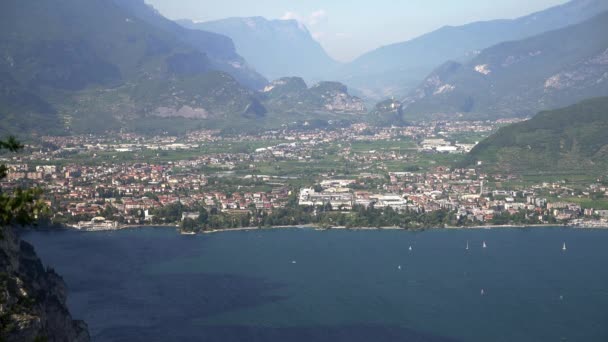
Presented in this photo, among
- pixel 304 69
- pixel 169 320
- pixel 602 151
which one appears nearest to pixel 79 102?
pixel 602 151

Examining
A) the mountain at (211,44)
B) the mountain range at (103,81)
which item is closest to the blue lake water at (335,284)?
the mountain range at (103,81)

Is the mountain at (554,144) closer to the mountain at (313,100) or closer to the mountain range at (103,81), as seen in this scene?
the mountain range at (103,81)

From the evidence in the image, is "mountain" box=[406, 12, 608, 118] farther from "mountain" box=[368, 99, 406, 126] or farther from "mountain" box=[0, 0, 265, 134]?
"mountain" box=[0, 0, 265, 134]

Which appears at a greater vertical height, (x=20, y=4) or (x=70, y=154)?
(x=20, y=4)

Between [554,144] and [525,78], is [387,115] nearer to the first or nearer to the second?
[525,78]

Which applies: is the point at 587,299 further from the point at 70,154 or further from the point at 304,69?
the point at 304,69

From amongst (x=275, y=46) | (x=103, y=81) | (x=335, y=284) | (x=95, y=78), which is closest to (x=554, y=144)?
(x=335, y=284)
